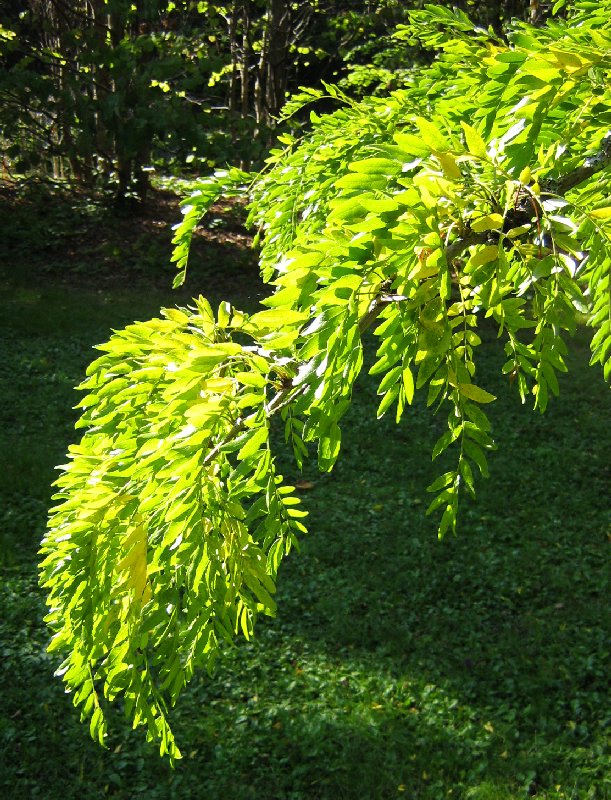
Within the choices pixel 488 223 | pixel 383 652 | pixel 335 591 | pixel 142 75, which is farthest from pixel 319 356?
pixel 142 75

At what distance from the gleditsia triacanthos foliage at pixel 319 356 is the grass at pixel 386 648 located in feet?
9.60

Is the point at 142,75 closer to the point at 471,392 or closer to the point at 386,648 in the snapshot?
the point at 386,648

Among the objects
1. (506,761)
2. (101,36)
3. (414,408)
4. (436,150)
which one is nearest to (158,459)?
(436,150)

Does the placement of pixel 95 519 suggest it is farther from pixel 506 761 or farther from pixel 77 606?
pixel 506 761

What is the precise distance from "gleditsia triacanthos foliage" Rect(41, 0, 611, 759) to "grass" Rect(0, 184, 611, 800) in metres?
2.93

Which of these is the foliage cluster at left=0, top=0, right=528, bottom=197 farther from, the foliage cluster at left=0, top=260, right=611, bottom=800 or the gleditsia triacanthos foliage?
the gleditsia triacanthos foliage

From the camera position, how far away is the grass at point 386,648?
4504 millimetres

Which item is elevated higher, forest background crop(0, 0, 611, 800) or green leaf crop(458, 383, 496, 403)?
green leaf crop(458, 383, 496, 403)

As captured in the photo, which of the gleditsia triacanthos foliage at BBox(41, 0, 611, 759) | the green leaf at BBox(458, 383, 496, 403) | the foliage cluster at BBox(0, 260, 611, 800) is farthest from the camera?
the foliage cluster at BBox(0, 260, 611, 800)

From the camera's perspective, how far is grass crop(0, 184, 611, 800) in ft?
14.8

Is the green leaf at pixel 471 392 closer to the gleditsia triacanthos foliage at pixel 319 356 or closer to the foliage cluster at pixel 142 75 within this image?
the gleditsia triacanthos foliage at pixel 319 356

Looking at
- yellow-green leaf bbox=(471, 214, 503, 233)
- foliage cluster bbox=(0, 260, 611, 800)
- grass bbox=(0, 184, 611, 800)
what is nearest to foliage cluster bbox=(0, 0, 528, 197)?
grass bbox=(0, 184, 611, 800)

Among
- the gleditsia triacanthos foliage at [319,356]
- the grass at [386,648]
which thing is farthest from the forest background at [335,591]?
the gleditsia triacanthos foliage at [319,356]

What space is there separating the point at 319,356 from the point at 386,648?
4698 millimetres
